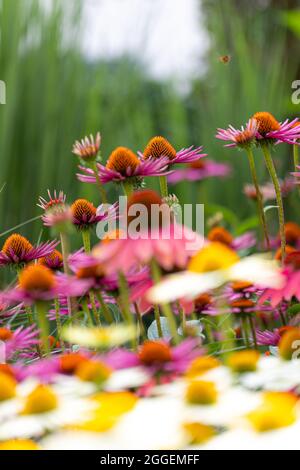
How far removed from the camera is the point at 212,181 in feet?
9.43

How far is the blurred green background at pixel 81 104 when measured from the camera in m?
2.27

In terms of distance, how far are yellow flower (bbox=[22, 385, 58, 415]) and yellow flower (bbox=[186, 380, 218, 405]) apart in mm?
90

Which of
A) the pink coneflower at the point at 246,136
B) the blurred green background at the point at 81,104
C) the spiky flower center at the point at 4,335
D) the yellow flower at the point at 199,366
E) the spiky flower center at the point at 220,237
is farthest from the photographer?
the blurred green background at the point at 81,104

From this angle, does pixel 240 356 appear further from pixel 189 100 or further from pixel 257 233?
pixel 189 100

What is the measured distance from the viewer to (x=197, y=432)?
460mm

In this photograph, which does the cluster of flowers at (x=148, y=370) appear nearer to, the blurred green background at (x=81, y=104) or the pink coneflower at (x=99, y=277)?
the pink coneflower at (x=99, y=277)

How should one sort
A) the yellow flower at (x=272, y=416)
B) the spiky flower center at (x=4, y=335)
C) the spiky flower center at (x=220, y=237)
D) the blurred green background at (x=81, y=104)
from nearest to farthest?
the yellow flower at (x=272, y=416) < the spiky flower center at (x=4, y=335) < the spiky flower center at (x=220, y=237) < the blurred green background at (x=81, y=104)

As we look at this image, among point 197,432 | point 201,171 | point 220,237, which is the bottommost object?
point 197,432

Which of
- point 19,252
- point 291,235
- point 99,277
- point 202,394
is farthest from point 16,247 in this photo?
point 291,235

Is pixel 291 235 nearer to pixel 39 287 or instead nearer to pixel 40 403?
pixel 39 287

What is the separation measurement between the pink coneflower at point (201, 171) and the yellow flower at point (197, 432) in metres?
2.08

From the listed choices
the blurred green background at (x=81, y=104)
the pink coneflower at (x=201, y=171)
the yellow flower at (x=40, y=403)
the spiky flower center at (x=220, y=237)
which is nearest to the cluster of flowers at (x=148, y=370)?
the yellow flower at (x=40, y=403)

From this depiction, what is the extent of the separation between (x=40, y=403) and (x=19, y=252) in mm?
418

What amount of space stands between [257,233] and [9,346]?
1.66 meters
